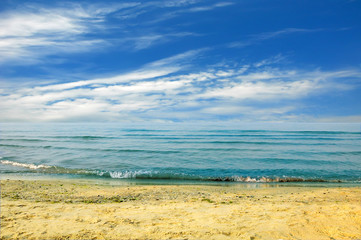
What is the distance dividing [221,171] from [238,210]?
8681 mm

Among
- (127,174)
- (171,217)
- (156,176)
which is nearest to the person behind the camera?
(171,217)

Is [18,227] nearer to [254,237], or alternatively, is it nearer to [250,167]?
[254,237]

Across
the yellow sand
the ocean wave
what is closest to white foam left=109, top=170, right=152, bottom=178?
the ocean wave

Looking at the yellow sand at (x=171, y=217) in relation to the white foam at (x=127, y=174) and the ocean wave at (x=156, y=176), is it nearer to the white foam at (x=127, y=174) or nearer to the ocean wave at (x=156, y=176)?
the ocean wave at (x=156, y=176)

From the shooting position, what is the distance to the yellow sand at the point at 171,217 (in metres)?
5.11

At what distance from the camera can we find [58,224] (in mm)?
5598

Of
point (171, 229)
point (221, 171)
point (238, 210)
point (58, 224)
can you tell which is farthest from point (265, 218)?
point (221, 171)

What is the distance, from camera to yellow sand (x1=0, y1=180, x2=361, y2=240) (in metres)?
5.11

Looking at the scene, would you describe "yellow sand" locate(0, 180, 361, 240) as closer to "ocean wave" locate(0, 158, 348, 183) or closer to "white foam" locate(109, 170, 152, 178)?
"ocean wave" locate(0, 158, 348, 183)

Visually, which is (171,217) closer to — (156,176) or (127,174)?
(156,176)

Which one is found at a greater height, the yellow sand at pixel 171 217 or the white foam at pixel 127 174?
the yellow sand at pixel 171 217

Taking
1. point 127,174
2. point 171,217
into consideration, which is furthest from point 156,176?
point 171,217

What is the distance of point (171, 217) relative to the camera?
6.20 meters

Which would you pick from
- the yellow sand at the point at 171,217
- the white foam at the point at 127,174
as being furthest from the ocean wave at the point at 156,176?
the yellow sand at the point at 171,217
